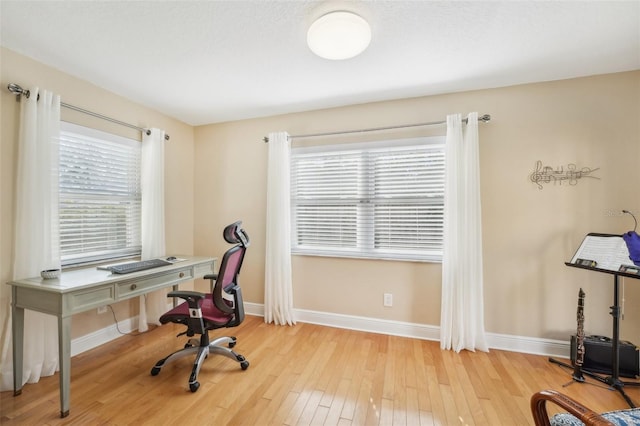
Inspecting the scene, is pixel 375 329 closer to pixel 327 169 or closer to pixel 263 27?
pixel 327 169

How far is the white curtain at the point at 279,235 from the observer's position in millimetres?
2885

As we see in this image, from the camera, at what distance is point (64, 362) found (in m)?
1.58

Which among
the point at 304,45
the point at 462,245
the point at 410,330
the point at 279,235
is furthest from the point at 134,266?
the point at 462,245

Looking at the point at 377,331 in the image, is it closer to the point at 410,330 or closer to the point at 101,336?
the point at 410,330

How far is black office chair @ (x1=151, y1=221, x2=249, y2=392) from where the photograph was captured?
187 centimetres

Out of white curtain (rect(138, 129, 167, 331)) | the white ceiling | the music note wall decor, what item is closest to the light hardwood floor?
white curtain (rect(138, 129, 167, 331))

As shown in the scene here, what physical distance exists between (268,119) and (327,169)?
987 millimetres

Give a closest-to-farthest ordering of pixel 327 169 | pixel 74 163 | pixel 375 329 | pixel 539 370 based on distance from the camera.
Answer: pixel 539 370 < pixel 74 163 < pixel 375 329 < pixel 327 169

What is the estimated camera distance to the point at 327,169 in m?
2.94

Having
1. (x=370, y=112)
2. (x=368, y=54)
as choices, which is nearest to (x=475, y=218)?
(x=370, y=112)

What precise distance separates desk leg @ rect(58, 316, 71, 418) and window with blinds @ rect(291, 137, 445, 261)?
1.97 meters

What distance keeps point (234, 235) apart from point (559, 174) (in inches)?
111

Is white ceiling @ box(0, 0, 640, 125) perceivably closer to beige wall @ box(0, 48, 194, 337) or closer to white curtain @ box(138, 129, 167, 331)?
beige wall @ box(0, 48, 194, 337)

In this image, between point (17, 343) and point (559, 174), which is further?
point (559, 174)
